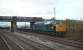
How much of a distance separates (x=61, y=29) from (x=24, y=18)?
51496mm

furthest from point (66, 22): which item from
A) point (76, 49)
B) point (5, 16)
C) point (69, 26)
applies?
point (5, 16)

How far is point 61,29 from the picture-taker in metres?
49.1

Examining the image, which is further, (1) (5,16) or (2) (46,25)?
(1) (5,16)

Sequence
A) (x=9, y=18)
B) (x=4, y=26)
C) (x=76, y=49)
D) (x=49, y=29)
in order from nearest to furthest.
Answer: (x=76, y=49)
(x=49, y=29)
(x=9, y=18)
(x=4, y=26)

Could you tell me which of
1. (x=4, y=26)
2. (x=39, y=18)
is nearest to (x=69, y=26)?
(x=39, y=18)

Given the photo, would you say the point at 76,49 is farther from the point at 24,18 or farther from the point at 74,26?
the point at 24,18

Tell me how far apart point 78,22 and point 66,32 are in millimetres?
4015

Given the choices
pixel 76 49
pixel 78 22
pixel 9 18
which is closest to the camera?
pixel 76 49

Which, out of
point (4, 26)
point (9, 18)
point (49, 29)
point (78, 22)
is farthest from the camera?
point (4, 26)

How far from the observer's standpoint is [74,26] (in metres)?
49.3

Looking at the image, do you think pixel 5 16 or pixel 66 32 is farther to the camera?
pixel 5 16

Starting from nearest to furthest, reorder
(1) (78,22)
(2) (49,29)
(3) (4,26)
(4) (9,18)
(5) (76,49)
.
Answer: (5) (76,49) → (1) (78,22) → (2) (49,29) → (4) (9,18) → (3) (4,26)

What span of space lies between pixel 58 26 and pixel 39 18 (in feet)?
159

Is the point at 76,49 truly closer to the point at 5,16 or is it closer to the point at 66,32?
the point at 66,32
